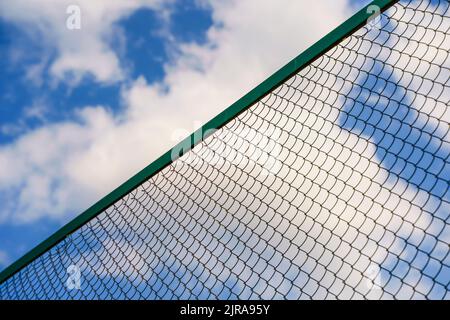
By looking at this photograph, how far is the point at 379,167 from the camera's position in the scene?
2.69m

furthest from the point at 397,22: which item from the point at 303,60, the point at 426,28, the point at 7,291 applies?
the point at 7,291

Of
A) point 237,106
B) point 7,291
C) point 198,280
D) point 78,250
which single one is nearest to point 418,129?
point 237,106

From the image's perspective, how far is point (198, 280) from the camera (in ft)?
9.89

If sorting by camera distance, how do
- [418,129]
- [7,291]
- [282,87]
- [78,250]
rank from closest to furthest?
[418,129], [282,87], [78,250], [7,291]

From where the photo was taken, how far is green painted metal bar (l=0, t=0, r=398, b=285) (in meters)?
3.18

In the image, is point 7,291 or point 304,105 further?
point 7,291

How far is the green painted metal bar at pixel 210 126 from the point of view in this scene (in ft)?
10.4

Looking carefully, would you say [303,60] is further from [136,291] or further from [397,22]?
[136,291]

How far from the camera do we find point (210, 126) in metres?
3.50

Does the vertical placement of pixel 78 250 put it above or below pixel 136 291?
above
